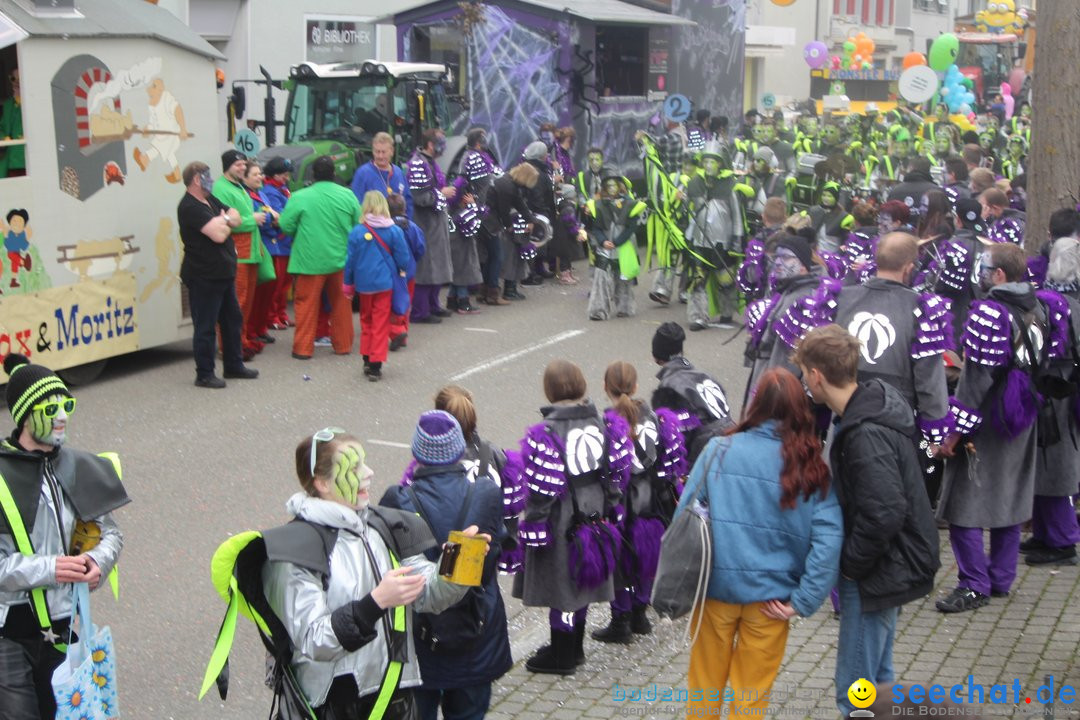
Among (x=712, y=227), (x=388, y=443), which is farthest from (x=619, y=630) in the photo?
(x=712, y=227)

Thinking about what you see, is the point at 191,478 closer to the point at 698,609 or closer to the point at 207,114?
the point at 207,114

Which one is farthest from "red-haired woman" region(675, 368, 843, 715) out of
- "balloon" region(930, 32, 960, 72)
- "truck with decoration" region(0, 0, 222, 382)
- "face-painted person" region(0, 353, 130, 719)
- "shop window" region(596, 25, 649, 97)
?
"balloon" region(930, 32, 960, 72)

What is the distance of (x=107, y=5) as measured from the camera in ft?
38.0

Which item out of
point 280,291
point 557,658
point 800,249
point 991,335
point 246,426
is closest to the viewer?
point 557,658

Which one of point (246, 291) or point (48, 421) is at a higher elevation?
point (48, 421)

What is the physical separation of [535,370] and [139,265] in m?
3.45

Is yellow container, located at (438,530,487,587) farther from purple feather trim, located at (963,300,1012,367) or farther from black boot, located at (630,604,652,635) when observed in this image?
purple feather trim, located at (963,300,1012,367)

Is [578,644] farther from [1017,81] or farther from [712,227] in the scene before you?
[1017,81]

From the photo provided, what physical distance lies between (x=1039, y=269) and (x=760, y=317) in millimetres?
2071

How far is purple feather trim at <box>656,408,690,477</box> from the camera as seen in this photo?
251 inches

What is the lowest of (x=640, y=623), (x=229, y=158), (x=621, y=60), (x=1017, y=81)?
(x=640, y=623)

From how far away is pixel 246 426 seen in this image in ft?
34.4

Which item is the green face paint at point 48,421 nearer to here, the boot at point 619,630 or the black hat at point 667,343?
the boot at point 619,630

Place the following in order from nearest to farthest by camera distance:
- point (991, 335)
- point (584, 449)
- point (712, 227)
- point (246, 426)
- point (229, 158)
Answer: point (584, 449) → point (991, 335) → point (246, 426) → point (229, 158) → point (712, 227)
